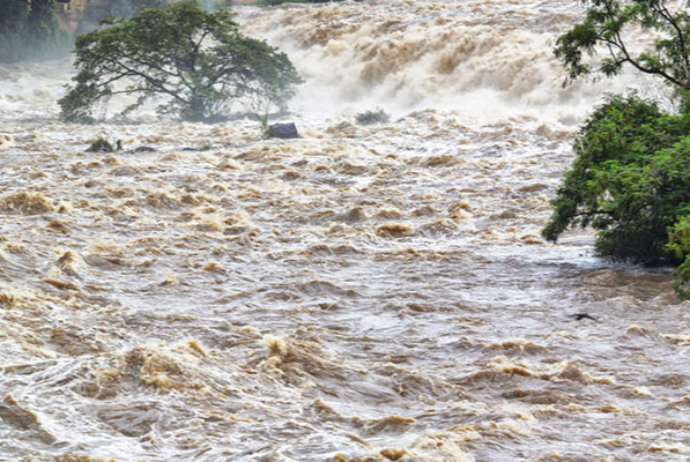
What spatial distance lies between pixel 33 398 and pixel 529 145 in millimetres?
13038

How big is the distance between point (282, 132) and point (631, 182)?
1174 centimetres

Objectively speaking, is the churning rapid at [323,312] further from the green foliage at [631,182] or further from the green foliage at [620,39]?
the green foliage at [620,39]

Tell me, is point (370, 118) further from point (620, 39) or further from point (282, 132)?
point (620, 39)

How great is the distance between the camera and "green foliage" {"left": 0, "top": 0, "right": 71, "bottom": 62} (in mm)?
36406

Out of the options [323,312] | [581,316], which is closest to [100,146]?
[323,312]

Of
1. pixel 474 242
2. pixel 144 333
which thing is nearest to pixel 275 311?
pixel 144 333

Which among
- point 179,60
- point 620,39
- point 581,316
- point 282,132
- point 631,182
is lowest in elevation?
point 282,132

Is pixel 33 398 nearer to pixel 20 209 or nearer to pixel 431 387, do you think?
pixel 431 387

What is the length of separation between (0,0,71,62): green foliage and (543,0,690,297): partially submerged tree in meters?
30.8

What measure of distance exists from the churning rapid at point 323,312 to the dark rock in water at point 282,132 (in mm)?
1065

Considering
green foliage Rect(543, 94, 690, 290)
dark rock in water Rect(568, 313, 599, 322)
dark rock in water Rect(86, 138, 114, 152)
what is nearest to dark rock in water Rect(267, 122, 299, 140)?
dark rock in water Rect(86, 138, 114, 152)

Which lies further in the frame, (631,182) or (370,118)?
(370,118)

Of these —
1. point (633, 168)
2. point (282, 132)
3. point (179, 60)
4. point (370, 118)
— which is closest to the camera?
point (633, 168)

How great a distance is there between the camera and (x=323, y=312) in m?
8.40
